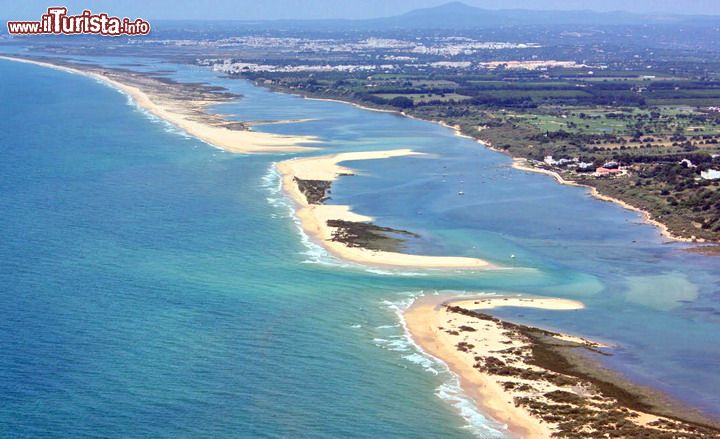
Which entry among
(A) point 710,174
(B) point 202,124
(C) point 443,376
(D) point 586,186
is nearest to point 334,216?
(D) point 586,186

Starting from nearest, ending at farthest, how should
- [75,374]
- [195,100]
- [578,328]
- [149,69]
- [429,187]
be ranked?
[75,374] < [578,328] < [429,187] < [195,100] < [149,69]

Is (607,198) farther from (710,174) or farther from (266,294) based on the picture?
(266,294)

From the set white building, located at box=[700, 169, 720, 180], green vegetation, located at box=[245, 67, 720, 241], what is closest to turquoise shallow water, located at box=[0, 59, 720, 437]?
green vegetation, located at box=[245, 67, 720, 241]

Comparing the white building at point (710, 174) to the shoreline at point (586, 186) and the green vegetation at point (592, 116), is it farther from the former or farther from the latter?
the shoreline at point (586, 186)

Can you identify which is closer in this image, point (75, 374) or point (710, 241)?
point (75, 374)

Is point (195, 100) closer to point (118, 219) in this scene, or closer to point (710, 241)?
point (118, 219)

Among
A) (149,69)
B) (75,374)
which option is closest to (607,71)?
(149,69)
